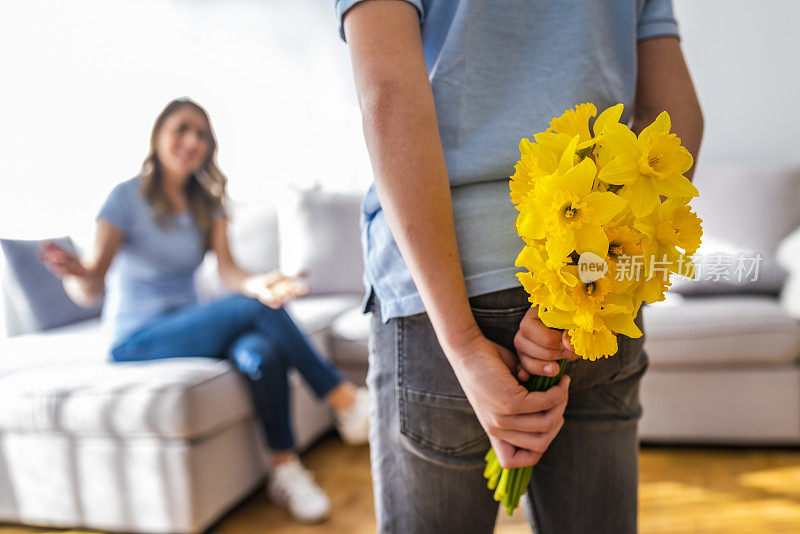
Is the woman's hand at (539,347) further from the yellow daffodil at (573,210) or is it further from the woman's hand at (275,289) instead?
the woman's hand at (275,289)

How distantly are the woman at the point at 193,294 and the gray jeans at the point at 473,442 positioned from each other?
4.43ft

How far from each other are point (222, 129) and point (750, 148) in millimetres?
2717

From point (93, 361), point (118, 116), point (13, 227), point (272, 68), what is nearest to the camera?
point (93, 361)

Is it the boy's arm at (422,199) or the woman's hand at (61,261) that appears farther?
the woman's hand at (61,261)

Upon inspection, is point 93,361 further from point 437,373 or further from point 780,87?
point 780,87

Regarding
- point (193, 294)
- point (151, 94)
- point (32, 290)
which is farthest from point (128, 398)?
point (151, 94)

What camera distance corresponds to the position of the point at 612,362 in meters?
0.60

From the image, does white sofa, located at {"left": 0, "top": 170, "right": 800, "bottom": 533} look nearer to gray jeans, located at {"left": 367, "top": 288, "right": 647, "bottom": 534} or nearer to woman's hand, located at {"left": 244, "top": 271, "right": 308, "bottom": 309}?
woman's hand, located at {"left": 244, "top": 271, "right": 308, "bottom": 309}

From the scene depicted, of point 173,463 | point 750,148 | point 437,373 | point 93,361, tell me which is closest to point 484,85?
point 437,373

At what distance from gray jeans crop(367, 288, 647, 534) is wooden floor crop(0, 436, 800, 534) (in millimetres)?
1210

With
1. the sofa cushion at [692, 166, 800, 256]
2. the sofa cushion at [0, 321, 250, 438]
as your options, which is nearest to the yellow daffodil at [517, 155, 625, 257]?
the sofa cushion at [0, 321, 250, 438]

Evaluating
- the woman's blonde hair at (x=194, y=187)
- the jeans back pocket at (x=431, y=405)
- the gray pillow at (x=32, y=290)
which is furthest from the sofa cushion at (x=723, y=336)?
the gray pillow at (x=32, y=290)

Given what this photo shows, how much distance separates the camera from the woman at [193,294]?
76.5 inches

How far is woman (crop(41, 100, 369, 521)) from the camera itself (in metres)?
1.94
